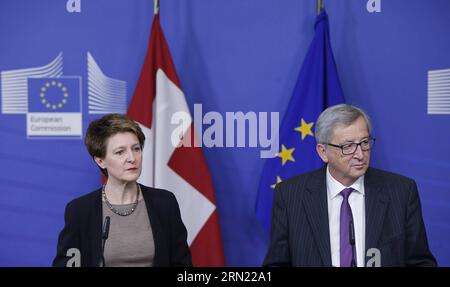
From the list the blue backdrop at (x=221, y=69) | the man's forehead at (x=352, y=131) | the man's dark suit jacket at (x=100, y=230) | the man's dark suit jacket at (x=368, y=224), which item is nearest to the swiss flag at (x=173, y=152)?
the blue backdrop at (x=221, y=69)

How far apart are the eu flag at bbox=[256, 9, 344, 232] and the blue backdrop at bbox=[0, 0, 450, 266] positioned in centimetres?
18

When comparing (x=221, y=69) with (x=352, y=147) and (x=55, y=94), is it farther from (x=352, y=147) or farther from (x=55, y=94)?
(x=352, y=147)

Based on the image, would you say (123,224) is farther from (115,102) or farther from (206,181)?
(115,102)

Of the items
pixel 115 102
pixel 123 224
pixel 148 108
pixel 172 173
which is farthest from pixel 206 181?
pixel 123 224

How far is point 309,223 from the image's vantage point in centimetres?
212

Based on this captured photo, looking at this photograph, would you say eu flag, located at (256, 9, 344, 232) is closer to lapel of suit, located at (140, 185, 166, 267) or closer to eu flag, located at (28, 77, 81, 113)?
lapel of suit, located at (140, 185, 166, 267)

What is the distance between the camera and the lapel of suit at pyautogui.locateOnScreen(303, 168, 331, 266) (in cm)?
206

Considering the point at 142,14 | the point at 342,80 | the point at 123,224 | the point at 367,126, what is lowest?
the point at 123,224

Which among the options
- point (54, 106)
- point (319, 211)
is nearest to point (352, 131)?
point (319, 211)

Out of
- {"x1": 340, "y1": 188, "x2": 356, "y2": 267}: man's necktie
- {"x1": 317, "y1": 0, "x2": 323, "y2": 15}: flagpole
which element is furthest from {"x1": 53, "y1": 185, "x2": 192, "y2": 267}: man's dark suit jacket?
{"x1": 317, "y1": 0, "x2": 323, "y2": 15}: flagpole

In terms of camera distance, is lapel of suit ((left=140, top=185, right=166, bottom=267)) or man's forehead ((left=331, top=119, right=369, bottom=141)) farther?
lapel of suit ((left=140, top=185, right=166, bottom=267))

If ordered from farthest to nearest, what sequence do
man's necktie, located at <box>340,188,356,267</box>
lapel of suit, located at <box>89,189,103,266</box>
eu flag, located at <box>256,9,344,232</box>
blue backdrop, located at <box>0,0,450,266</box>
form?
1. blue backdrop, located at <box>0,0,450,266</box>
2. eu flag, located at <box>256,9,344,232</box>
3. lapel of suit, located at <box>89,189,103,266</box>
4. man's necktie, located at <box>340,188,356,267</box>

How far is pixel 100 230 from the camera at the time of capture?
7.14ft
